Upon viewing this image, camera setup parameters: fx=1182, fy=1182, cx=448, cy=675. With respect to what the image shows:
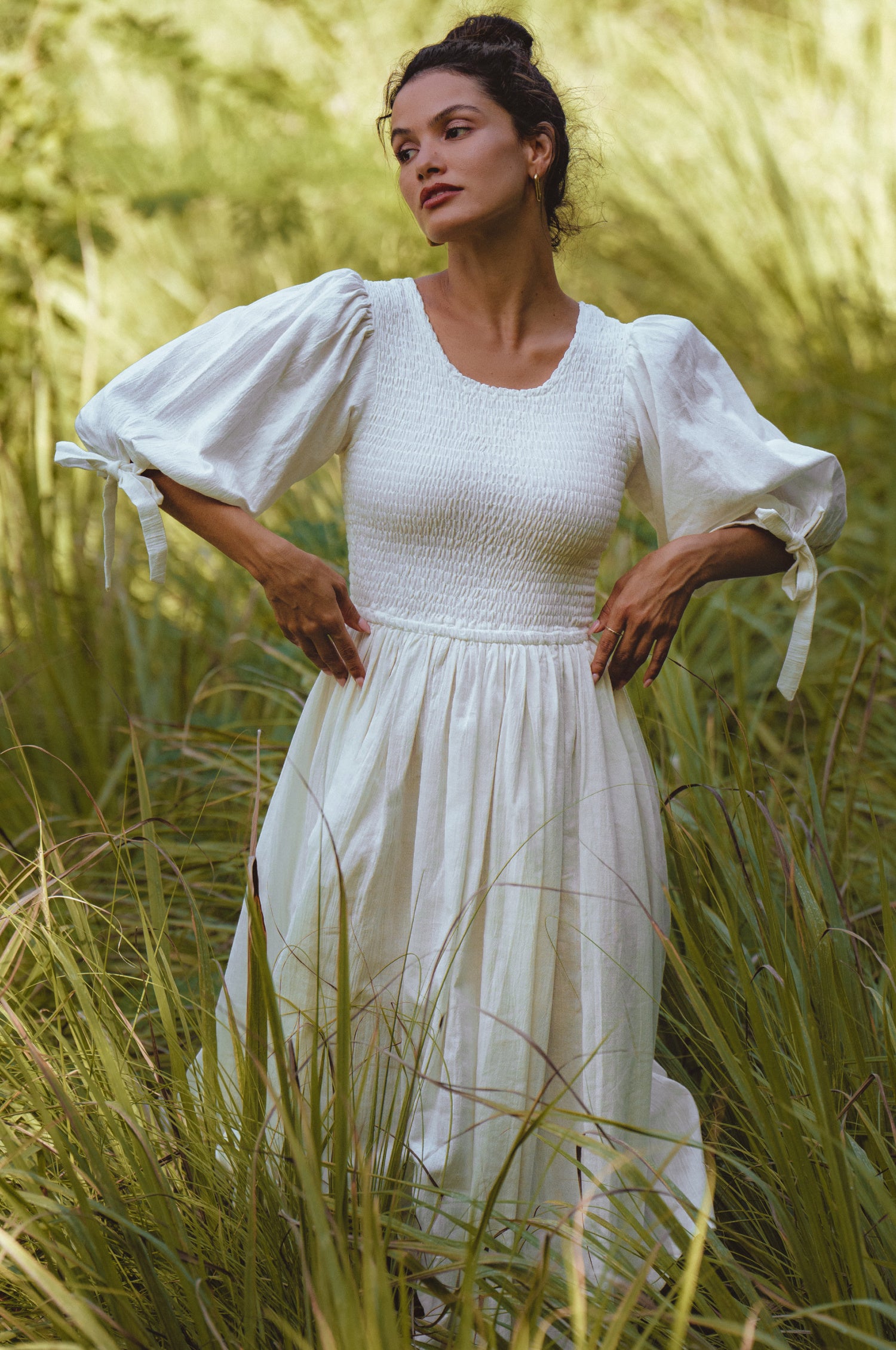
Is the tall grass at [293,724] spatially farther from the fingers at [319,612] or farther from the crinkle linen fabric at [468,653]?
the fingers at [319,612]

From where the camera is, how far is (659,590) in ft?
5.42

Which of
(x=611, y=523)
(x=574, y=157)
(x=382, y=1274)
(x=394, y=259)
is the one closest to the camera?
(x=382, y=1274)

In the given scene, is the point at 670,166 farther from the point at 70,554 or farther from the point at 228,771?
the point at 228,771

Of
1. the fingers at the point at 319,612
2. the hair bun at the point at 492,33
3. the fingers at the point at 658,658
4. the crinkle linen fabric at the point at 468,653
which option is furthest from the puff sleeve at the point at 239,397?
the fingers at the point at 658,658

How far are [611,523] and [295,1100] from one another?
0.88 metres

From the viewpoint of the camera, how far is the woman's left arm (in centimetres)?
166

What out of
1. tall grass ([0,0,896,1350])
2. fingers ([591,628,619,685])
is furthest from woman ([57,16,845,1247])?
tall grass ([0,0,896,1350])

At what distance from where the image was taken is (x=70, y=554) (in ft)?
10.1

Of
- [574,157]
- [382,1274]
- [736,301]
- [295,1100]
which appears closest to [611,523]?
[574,157]

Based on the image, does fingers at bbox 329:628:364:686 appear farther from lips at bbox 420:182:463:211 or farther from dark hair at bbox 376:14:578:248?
dark hair at bbox 376:14:578:248

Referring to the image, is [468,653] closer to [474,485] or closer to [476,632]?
[476,632]

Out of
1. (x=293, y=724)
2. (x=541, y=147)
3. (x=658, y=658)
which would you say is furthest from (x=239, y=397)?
(x=293, y=724)

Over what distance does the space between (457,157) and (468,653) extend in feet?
2.18

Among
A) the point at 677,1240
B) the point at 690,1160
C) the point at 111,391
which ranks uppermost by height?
the point at 111,391
